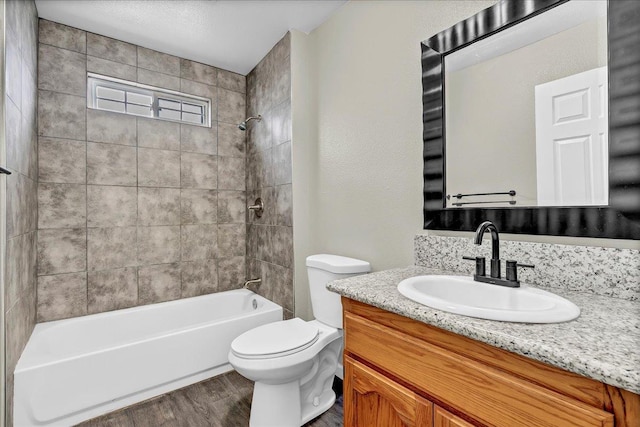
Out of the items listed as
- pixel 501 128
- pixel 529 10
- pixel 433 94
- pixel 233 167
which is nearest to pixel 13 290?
pixel 233 167

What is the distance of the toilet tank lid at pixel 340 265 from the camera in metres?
1.70

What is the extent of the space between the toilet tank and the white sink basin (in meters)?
0.60

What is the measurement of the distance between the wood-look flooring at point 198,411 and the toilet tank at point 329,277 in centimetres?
54

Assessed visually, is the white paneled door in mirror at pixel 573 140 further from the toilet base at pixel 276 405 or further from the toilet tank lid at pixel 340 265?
the toilet base at pixel 276 405

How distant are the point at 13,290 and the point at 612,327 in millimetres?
2301

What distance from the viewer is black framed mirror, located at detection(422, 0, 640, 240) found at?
0.88 meters

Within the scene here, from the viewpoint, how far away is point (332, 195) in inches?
83.4

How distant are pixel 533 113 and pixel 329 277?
122 cm

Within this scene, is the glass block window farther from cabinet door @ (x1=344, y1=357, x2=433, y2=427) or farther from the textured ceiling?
cabinet door @ (x1=344, y1=357, x2=433, y2=427)

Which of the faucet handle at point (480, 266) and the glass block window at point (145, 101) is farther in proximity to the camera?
the glass block window at point (145, 101)

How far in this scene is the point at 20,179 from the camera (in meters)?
1.60

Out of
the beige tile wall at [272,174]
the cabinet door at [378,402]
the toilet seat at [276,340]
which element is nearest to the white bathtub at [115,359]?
the beige tile wall at [272,174]

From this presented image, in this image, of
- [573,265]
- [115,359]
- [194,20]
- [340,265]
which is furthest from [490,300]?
[194,20]

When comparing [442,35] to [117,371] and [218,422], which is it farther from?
[117,371]
